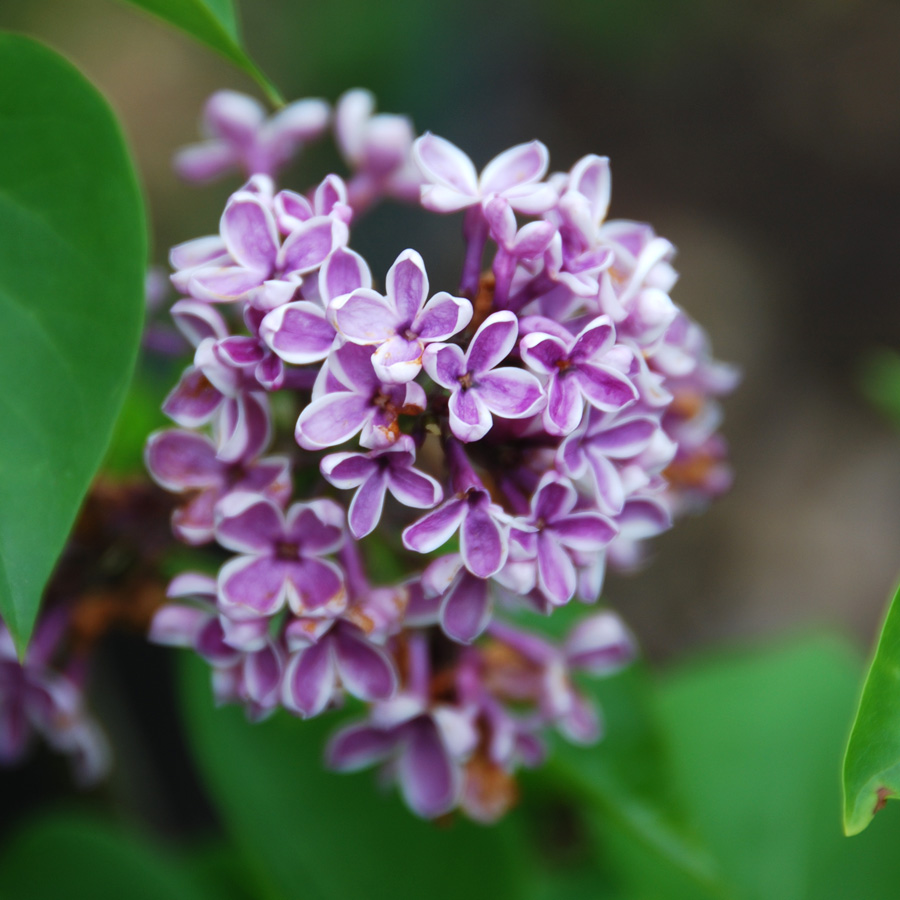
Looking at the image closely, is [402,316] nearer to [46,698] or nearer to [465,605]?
[465,605]

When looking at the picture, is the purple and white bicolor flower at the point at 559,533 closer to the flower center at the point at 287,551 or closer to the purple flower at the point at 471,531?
the purple flower at the point at 471,531

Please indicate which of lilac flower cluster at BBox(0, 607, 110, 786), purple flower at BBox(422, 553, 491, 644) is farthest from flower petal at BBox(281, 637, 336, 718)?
lilac flower cluster at BBox(0, 607, 110, 786)

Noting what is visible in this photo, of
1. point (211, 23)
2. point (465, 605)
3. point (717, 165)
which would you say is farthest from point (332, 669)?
point (717, 165)

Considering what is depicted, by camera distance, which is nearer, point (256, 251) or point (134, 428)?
point (256, 251)

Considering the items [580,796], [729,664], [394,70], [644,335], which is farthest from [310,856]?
[394,70]

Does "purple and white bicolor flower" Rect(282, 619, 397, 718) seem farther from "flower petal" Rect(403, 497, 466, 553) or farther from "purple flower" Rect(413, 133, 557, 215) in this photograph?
"purple flower" Rect(413, 133, 557, 215)

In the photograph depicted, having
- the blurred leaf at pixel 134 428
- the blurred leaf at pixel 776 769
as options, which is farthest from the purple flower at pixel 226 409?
the blurred leaf at pixel 776 769
